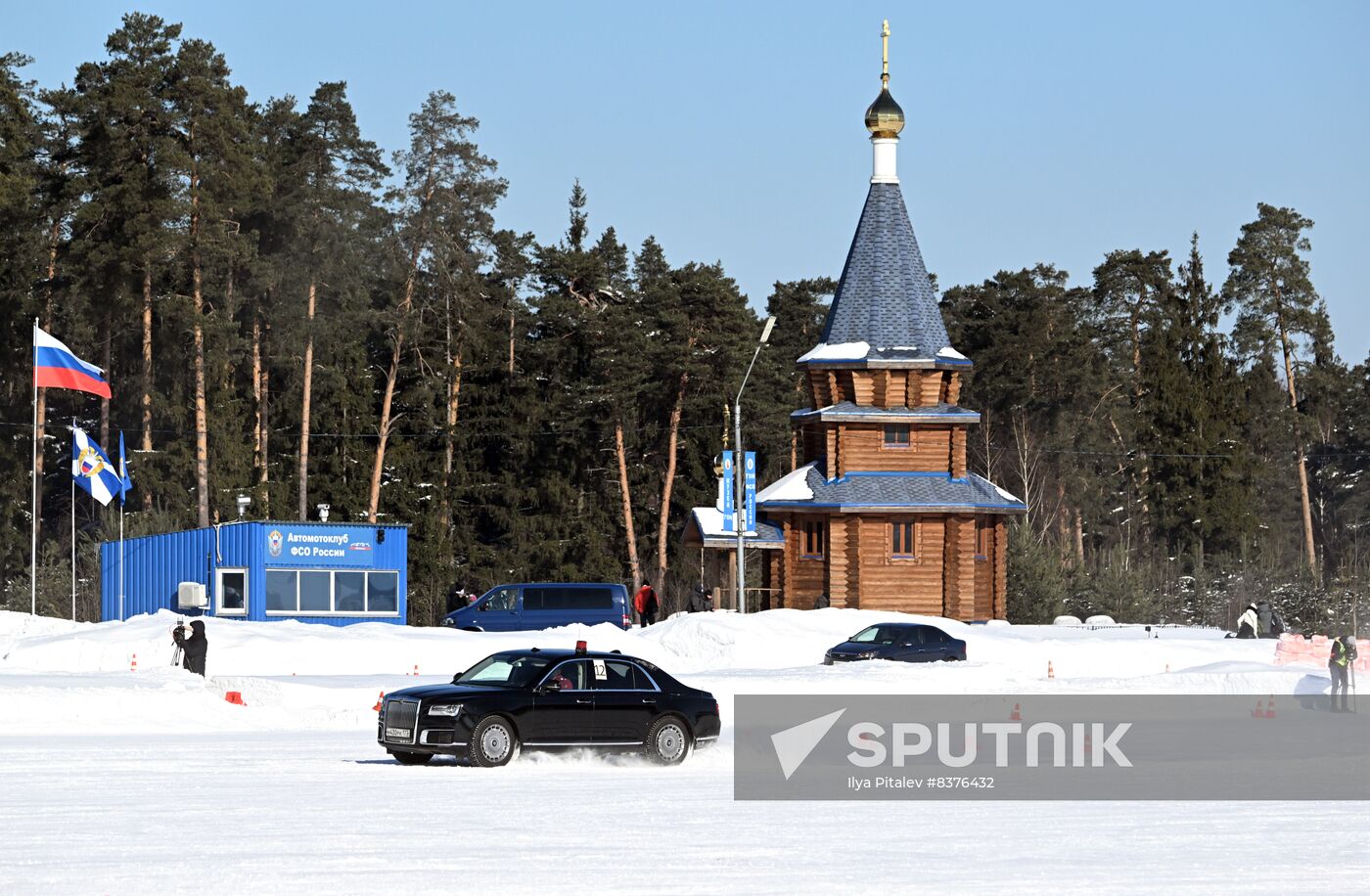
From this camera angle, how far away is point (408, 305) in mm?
75062

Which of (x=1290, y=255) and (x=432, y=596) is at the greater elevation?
(x=1290, y=255)

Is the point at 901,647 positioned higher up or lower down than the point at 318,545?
lower down

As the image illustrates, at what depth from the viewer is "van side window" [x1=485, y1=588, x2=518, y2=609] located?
49.3 metres

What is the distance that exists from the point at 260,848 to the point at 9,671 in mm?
23045

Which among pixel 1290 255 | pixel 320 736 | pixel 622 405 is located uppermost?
pixel 1290 255

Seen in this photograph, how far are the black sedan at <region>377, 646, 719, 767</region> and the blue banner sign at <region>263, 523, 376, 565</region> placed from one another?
90.5 ft

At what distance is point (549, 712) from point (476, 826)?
228 inches

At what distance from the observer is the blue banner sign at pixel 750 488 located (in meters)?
53.2

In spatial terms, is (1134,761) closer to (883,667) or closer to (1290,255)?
(883,667)

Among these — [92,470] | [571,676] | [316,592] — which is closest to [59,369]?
[92,470]

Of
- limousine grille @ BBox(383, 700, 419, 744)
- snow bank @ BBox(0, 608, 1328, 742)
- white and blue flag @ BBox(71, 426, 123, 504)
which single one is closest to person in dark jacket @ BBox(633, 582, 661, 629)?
snow bank @ BBox(0, 608, 1328, 742)

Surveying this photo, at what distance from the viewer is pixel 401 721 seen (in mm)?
21141

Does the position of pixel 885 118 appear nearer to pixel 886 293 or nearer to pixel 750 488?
pixel 886 293

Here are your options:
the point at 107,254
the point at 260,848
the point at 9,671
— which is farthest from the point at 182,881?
the point at 107,254
